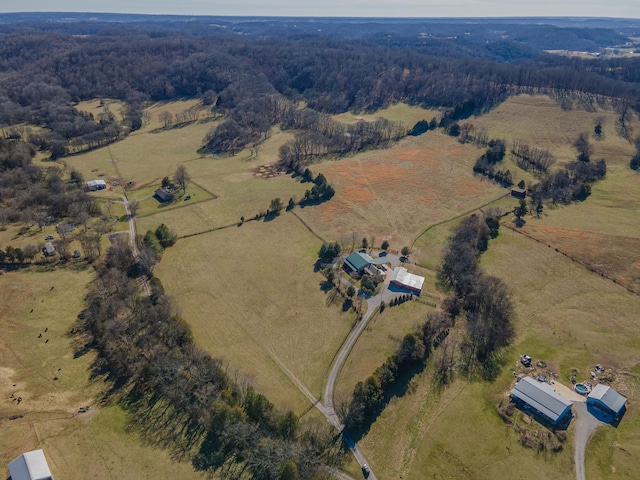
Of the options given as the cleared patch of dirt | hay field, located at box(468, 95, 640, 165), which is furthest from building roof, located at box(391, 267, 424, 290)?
hay field, located at box(468, 95, 640, 165)

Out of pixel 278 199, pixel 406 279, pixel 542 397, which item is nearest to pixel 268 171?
pixel 278 199

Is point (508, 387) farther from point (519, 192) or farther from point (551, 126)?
point (551, 126)

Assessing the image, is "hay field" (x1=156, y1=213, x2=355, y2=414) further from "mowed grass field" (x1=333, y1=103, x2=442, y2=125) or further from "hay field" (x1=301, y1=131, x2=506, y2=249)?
"mowed grass field" (x1=333, y1=103, x2=442, y2=125)

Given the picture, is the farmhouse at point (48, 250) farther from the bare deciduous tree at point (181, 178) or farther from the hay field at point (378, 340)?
the hay field at point (378, 340)

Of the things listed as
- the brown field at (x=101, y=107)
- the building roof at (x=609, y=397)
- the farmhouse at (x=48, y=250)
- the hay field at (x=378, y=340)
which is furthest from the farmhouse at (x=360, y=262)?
the brown field at (x=101, y=107)

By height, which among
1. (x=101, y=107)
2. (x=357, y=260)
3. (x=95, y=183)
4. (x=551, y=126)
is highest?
(x=551, y=126)

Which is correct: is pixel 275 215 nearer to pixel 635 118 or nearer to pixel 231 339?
pixel 231 339
